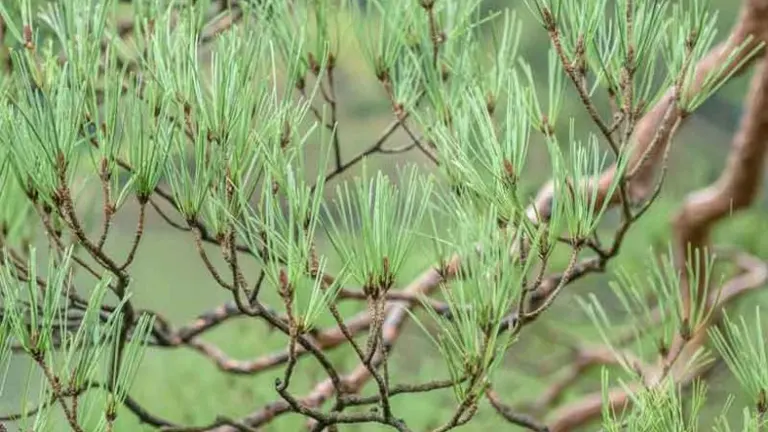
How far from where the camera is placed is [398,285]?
1.51 m

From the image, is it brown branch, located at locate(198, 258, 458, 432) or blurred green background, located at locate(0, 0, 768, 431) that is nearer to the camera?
brown branch, located at locate(198, 258, 458, 432)

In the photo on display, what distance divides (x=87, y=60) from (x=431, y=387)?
209 millimetres

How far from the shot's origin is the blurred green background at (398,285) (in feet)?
4.91

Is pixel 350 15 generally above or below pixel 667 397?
above

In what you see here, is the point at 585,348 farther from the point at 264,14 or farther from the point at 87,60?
the point at 87,60

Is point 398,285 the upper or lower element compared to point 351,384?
upper

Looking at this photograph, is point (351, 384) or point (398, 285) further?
point (398, 285)

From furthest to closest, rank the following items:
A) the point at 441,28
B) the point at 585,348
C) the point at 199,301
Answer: the point at 199,301, the point at 585,348, the point at 441,28

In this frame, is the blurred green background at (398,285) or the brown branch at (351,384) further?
the blurred green background at (398,285)

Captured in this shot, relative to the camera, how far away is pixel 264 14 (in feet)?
2.01

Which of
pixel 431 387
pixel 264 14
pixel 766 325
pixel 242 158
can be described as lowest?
pixel 766 325

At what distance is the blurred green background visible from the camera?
4.91 ft

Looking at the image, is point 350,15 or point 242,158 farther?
point 350,15

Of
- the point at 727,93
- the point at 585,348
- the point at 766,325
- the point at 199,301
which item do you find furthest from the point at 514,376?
the point at 727,93
